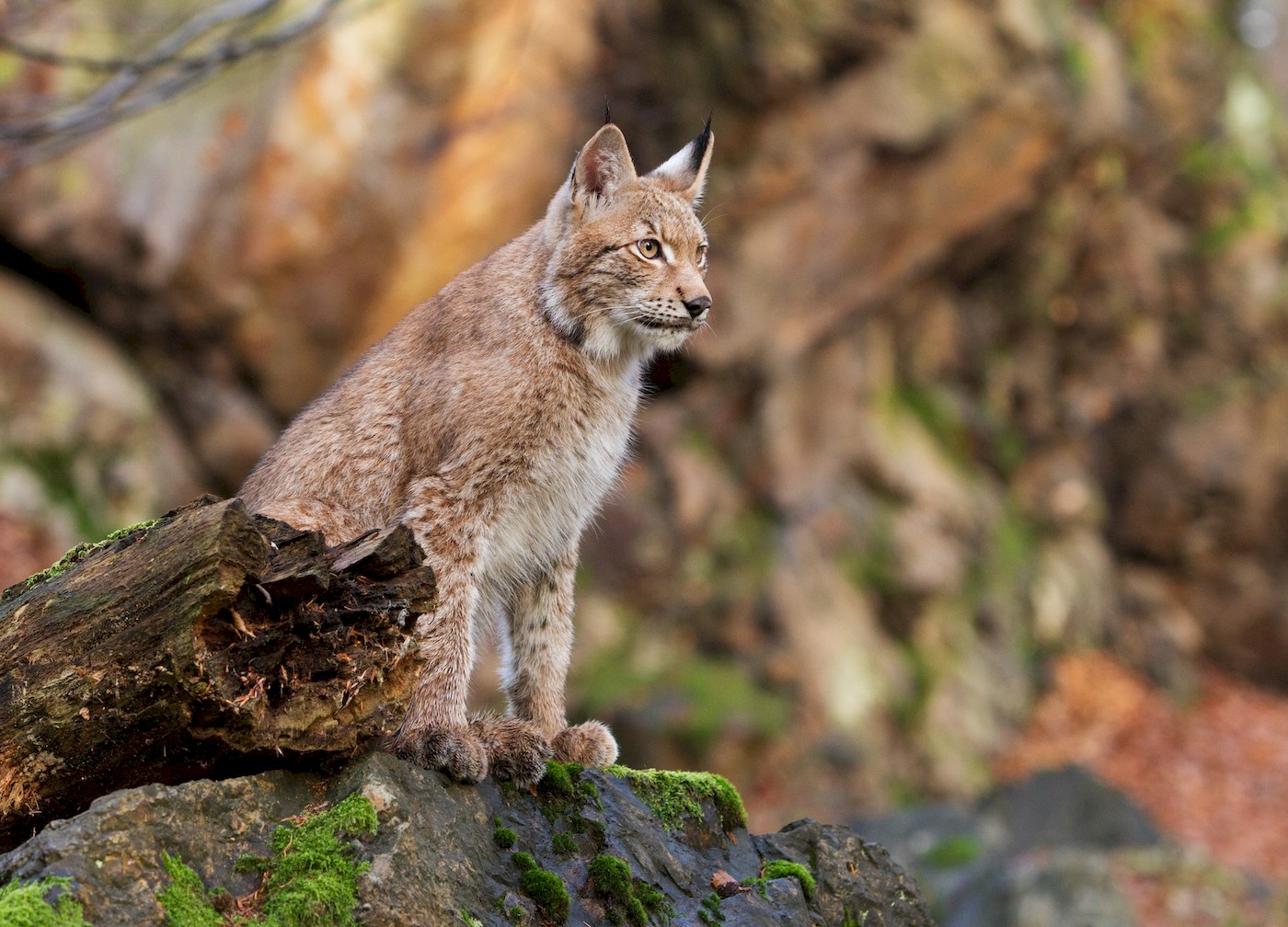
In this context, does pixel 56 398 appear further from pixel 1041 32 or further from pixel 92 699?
pixel 1041 32

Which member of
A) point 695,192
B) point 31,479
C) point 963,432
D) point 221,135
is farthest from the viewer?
point 963,432

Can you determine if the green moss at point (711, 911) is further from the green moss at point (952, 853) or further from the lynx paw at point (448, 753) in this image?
the green moss at point (952, 853)

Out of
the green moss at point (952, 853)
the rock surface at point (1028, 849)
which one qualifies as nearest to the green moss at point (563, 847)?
the rock surface at point (1028, 849)

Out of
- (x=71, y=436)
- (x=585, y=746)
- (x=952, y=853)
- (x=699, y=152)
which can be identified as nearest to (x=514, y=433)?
(x=585, y=746)

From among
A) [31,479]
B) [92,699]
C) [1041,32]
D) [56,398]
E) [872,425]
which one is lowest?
[92,699]

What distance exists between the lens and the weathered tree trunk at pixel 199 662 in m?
3.81

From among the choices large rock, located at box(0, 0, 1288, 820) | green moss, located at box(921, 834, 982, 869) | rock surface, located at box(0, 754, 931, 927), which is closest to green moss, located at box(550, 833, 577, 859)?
rock surface, located at box(0, 754, 931, 927)

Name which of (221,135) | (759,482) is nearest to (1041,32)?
(759,482)

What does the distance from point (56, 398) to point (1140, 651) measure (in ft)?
50.5

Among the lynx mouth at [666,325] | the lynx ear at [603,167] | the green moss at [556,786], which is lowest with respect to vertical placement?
the green moss at [556,786]

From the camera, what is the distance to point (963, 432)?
19.5m

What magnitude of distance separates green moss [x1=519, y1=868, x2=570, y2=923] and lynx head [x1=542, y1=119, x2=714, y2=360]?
2.40 m

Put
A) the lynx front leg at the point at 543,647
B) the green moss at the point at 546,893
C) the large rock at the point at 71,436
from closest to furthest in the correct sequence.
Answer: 1. the green moss at the point at 546,893
2. the lynx front leg at the point at 543,647
3. the large rock at the point at 71,436

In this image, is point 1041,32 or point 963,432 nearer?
point 1041,32
